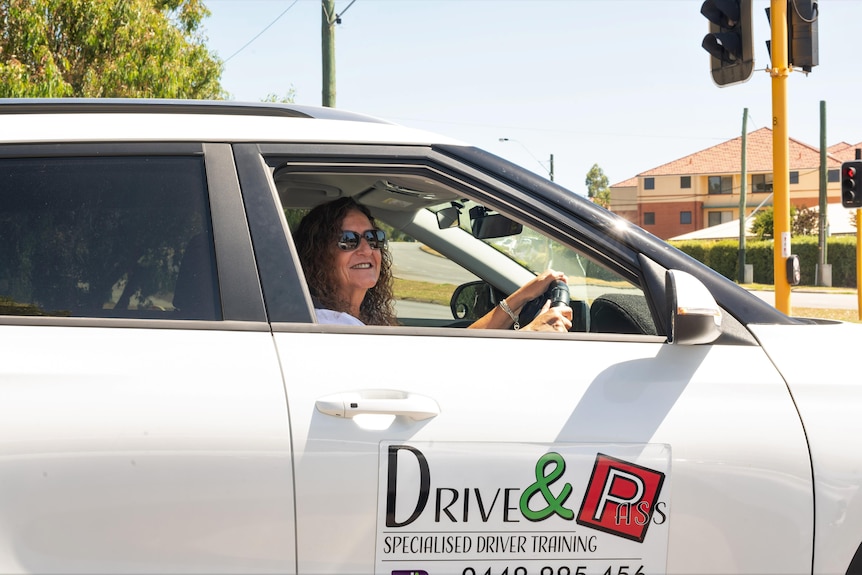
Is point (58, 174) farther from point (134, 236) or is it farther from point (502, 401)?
point (502, 401)

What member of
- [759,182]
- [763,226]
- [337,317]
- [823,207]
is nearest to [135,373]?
[337,317]

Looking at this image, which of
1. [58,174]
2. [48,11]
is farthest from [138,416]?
[48,11]

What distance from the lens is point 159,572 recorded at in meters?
1.89

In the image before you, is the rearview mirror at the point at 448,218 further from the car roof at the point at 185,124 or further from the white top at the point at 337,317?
the car roof at the point at 185,124

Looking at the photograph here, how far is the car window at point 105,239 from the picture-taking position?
2080 mm

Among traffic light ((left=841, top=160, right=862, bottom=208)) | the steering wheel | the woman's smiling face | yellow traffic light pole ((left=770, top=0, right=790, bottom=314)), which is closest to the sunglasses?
the woman's smiling face

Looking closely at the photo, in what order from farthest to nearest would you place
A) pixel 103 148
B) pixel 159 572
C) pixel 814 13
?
pixel 814 13, pixel 103 148, pixel 159 572

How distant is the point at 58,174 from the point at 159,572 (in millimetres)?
954

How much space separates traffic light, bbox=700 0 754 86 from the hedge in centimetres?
2891

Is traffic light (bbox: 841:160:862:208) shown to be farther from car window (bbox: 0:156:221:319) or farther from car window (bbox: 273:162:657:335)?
car window (bbox: 0:156:221:319)

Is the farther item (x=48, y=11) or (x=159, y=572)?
(x=48, y=11)

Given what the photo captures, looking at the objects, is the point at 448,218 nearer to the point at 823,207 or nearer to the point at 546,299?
the point at 546,299

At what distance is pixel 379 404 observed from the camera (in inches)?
78.8

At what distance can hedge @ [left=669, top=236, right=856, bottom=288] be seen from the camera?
3788 cm
